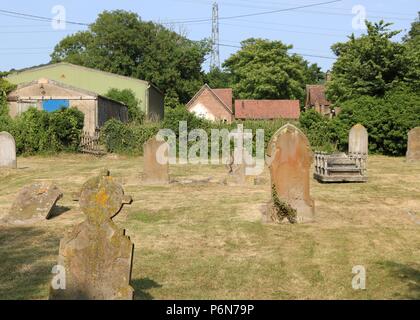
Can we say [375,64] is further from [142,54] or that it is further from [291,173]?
[142,54]

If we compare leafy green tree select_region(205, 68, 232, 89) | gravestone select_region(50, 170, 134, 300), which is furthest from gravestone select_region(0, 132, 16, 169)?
leafy green tree select_region(205, 68, 232, 89)

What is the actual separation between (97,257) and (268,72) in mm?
64451

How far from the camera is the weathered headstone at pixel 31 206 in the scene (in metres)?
12.0

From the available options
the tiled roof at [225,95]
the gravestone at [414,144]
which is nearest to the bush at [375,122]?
the gravestone at [414,144]

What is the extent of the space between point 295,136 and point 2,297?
7015 mm

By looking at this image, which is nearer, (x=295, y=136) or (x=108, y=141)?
(x=295, y=136)

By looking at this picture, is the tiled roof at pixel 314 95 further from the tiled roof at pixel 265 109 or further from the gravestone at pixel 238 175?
the gravestone at pixel 238 175

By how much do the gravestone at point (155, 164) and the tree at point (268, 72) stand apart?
2010 inches

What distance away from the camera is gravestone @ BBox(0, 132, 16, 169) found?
21.7 m

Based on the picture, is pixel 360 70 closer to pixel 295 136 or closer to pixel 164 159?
pixel 164 159

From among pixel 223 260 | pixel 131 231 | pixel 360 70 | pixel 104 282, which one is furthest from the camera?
pixel 360 70

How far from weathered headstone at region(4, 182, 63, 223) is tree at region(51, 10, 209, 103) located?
174 feet

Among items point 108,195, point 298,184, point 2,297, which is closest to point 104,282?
point 108,195

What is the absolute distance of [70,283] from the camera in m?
5.83
